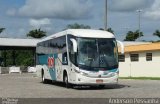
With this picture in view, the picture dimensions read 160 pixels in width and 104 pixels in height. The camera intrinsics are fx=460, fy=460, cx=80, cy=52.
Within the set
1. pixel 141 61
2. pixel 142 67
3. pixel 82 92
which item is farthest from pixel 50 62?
pixel 141 61

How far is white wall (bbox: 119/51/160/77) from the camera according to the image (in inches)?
1704

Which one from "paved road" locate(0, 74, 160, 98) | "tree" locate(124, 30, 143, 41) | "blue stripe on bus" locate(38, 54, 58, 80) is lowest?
"paved road" locate(0, 74, 160, 98)

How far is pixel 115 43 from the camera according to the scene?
1002 inches

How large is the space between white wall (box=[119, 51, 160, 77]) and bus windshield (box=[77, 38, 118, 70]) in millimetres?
18510

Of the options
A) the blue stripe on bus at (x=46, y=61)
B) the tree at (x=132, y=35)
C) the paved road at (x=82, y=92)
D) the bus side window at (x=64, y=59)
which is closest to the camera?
the paved road at (x=82, y=92)

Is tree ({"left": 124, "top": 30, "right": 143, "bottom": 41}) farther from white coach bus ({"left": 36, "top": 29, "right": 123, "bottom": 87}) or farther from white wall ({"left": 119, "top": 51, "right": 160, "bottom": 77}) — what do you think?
white coach bus ({"left": 36, "top": 29, "right": 123, "bottom": 87})

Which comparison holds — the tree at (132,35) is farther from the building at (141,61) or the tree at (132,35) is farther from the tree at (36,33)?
the building at (141,61)

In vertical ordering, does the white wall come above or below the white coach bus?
below

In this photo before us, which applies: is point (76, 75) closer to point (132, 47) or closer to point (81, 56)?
point (81, 56)

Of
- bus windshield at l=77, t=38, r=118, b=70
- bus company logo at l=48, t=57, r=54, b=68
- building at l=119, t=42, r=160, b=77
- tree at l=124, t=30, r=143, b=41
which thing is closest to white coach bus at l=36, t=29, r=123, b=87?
bus windshield at l=77, t=38, r=118, b=70

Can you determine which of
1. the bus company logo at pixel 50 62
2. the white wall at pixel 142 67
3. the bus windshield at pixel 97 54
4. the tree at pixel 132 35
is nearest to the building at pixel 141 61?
the white wall at pixel 142 67

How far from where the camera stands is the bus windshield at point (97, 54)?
2461 cm

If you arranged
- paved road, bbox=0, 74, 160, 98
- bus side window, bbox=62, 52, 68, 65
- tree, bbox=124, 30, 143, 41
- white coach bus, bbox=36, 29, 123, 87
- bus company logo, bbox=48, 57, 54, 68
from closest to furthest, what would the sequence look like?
paved road, bbox=0, 74, 160, 98 → white coach bus, bbox=36, 29, 123, 87 → bus side window, bbox=62, 52, 68, 65 → bus company logo, bbox=48, 57, 54, 68 → tree, bbox=124, 30, 143, 41

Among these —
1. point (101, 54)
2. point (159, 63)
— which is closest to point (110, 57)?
point (101, 54)
